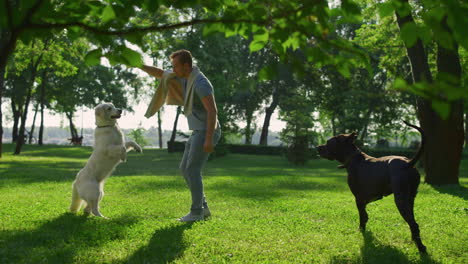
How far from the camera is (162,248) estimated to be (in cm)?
480

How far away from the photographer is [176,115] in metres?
35.7

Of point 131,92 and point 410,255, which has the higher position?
point 131,92

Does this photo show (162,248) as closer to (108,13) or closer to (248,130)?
(108,13)

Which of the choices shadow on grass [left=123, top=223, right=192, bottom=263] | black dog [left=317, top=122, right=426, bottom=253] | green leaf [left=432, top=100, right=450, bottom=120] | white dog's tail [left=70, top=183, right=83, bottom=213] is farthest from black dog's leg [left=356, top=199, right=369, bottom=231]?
white dog's tail [left=70, top=183, right=83, bottom=213]

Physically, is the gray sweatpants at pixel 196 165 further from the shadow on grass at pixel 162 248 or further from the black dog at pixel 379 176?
the black dog at pixel 379 176

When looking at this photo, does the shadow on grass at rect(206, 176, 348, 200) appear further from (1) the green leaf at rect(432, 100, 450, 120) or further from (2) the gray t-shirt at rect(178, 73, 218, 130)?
(1) the green leaf at rect(432, 100, 450, 120)

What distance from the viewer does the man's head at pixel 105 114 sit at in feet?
21.5

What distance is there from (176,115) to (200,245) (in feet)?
103

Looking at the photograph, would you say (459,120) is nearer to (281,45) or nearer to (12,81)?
(281,45)

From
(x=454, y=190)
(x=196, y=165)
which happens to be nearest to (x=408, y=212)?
(x=196, y=165)

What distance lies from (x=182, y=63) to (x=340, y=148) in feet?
8.93

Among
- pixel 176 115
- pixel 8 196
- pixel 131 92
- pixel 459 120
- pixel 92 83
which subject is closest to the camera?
pixel 8 196

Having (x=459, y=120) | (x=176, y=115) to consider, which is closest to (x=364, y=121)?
(x=176, y=115)

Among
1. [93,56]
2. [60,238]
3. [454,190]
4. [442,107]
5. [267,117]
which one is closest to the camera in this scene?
[442,107]
